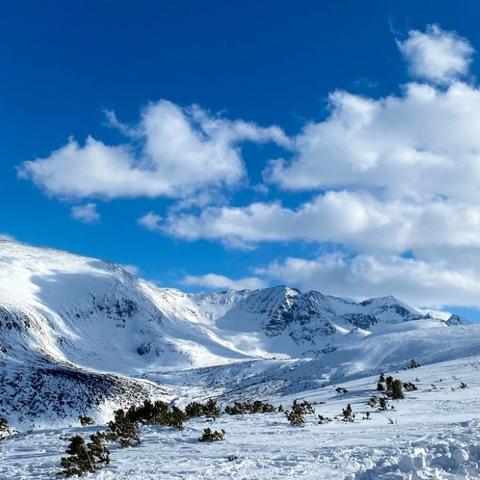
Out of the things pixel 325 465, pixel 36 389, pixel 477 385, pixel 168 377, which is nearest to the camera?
pixel 325 465

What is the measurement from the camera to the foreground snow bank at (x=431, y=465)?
982 centimetres

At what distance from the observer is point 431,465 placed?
34.3 ft

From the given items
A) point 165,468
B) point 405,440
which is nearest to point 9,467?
Result: point 165,468

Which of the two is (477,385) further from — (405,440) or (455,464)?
(455,464)

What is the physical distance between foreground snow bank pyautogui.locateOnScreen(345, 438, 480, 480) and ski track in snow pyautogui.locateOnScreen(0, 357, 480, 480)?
2 cm

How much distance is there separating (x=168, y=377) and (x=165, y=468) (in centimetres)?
14757

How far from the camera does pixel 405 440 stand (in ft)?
43.5

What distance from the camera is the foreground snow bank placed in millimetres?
9820

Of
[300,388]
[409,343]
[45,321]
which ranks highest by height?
[45,321]

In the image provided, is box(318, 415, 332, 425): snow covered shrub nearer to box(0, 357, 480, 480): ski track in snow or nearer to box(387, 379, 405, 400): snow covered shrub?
box(0, 357, 480, 480): ski track in snow

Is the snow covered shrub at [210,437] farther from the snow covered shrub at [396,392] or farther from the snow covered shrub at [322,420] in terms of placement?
the snow covered shrub at [396,392]

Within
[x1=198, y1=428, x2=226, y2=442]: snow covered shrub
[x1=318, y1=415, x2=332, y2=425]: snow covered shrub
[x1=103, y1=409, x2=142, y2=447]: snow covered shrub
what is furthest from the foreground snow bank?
[x1=103, y1=409, x2=142, y2=447]: snow covered shrub

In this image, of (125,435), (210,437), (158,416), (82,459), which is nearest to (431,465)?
(210,437)

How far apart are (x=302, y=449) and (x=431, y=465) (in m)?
4.09
